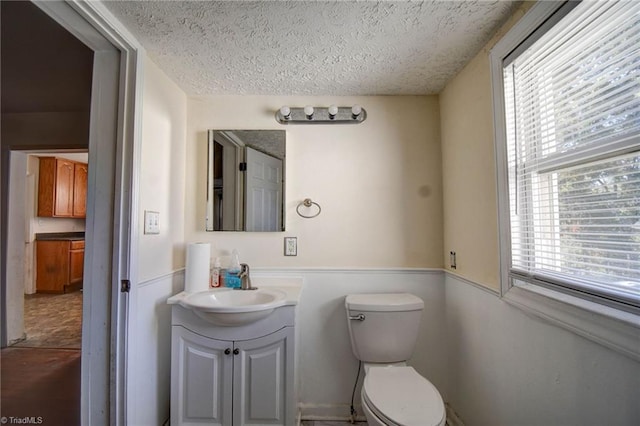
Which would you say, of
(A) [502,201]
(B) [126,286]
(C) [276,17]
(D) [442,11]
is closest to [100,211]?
(B) [126,286]

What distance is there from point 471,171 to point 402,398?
1.17 metres

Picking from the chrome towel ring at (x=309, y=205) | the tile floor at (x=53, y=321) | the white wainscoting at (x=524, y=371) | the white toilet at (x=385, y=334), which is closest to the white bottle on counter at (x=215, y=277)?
the chrome towel ring at (x=309, y=205)

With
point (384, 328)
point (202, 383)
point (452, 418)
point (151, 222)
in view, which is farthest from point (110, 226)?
point (452, 418)

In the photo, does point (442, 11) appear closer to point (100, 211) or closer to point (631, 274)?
point (631, 274)

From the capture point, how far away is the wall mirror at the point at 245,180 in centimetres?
180

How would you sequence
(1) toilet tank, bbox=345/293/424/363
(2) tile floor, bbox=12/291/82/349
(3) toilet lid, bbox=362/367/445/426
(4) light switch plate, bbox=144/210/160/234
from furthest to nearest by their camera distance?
(2) tile floor, bbox=12/291/82/349, (1) toilet tank, bbox=345/293/424/363, (4) light switch plate, bbox=144/210/160/234, (3) toilet lid, bbox=362/367/445/426

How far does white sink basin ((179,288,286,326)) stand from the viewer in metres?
1.30

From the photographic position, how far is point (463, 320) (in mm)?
1548

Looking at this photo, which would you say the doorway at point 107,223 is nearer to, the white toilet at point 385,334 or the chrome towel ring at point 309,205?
the chrome towel ring at point 309,205

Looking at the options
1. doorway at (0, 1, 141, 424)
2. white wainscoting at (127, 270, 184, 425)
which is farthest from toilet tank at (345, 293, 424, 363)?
doorway at (0, 1, 141, 424)

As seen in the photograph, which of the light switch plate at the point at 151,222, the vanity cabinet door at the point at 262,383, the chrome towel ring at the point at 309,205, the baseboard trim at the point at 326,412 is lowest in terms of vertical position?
the baseboard trim at the point at 326,412

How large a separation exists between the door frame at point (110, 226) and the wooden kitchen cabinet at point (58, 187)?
3.84m

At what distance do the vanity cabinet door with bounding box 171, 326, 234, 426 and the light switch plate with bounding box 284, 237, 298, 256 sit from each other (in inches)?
24.8

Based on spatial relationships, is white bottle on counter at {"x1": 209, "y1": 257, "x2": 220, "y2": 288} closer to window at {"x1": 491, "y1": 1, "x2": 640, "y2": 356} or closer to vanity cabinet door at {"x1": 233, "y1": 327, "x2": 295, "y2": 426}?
vanity cabinet door at {"x1": 233, "y1": 327, "x2": 295, "y2": 426}
